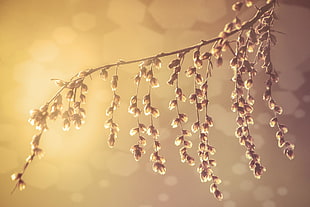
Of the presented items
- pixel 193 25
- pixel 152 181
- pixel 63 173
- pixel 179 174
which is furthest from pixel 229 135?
pixel 63 173

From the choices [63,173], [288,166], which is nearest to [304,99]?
[288,166]

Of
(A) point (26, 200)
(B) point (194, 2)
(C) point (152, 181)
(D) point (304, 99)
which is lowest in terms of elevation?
(A) point (26, 200)

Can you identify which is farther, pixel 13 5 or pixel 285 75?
pixel 285 75

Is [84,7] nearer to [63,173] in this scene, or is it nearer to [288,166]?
[63,173]

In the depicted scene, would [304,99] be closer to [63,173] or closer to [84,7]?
[84,7]

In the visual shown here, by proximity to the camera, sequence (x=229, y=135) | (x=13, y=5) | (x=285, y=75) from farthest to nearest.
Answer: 1. (x=229, y=135)
2. (x=285, y=75)
3. (x=13, y=5)

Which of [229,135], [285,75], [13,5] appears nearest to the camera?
[13,5]

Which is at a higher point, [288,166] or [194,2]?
[194,2]
